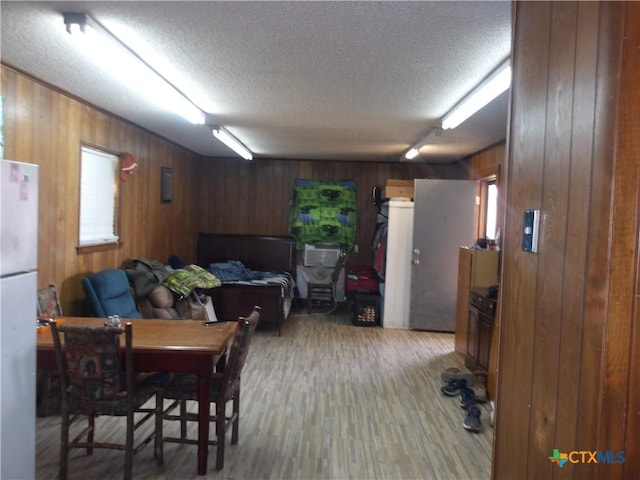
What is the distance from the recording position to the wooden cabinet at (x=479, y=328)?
425 cm

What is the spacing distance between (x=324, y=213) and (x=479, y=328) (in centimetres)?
394

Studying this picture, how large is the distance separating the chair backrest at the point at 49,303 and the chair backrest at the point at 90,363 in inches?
40.0

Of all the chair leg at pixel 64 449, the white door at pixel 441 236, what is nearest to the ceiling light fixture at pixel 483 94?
the white door at pixel 441 236

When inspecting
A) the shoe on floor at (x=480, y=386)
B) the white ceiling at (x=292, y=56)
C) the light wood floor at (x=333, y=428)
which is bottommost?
the light wood floor at (x=333, y=428)

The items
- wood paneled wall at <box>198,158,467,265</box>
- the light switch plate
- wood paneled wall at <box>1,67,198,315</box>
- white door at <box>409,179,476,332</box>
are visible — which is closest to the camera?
the light switch plate

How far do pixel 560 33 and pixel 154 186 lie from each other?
5292mm

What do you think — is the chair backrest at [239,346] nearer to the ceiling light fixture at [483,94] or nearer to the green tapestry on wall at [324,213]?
the ceiling light fixture at [483,94]

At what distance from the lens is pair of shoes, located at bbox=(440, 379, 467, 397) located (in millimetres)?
4102

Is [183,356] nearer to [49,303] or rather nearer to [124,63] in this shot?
[49,303]

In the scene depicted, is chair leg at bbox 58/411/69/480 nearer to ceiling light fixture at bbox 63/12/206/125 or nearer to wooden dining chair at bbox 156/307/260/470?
wooden dining chair at bbox 156/307/260/470

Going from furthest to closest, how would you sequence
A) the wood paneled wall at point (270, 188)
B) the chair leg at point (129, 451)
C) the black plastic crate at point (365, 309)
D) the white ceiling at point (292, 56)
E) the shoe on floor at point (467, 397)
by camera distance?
the wood paneled wall at point (270, 188) < the black plastic crate at point (365, 309) < the shoe on floor at point (467, 397) < the chair leg at point (129, 451) < the white ceiling at point (292, 56)

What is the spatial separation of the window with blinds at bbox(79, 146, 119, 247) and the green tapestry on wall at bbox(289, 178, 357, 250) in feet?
11.8

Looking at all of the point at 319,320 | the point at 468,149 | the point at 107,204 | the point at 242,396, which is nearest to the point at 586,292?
the point at 242,396

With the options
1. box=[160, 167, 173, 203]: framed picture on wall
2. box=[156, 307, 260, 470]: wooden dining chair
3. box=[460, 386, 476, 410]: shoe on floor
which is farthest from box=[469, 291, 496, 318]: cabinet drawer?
box=[160, 167, 173, 203]: framed picture on wall
